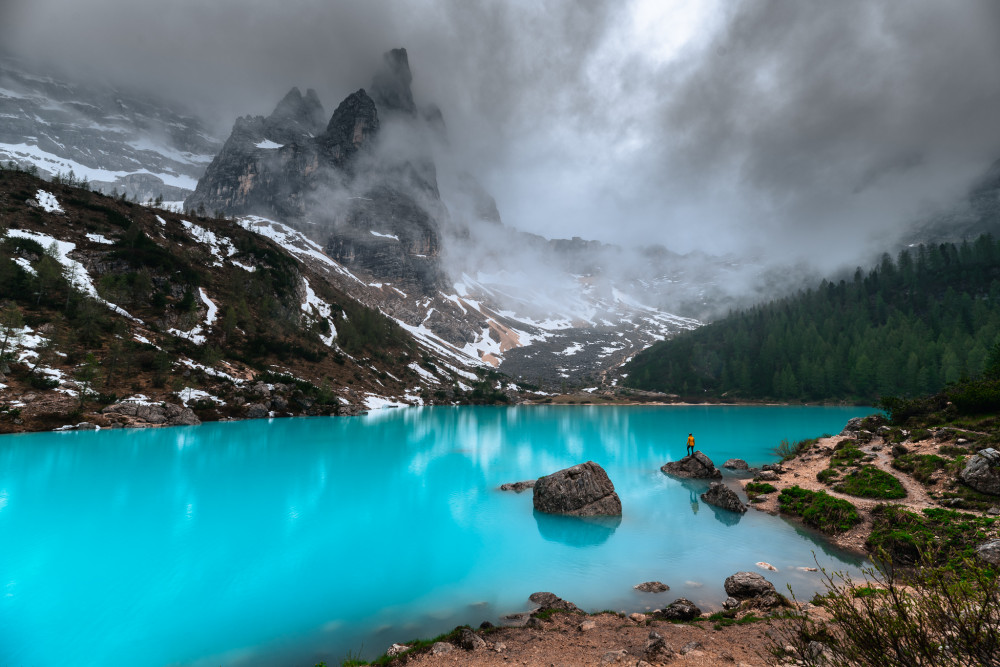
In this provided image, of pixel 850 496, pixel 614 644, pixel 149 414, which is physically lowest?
pixel 614 644

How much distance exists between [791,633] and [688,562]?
24.4 feet

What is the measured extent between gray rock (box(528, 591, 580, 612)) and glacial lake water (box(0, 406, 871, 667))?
1.38 ft

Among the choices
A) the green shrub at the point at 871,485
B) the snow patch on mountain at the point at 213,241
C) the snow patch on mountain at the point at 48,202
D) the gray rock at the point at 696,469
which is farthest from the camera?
the snow patch on mountain at the point at 213,241

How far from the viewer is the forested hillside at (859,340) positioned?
105m

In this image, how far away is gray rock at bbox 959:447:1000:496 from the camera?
1892 centimetres

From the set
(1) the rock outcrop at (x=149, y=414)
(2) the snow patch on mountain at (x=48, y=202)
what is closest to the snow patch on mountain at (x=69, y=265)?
(2) the snow patch on mountain at (x=48, y=202)

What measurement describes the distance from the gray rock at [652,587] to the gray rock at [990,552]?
9519 mm

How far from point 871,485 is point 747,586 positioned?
1516 centimetres

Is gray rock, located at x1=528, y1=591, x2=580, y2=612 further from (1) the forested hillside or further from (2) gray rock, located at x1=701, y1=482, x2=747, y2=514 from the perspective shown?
(1) the forested hillside

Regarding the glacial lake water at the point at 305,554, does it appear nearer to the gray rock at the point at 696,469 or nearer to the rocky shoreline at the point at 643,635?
the rocky shoreline at the point at 643,635

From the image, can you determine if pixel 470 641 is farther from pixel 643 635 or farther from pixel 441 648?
pixel 643 635

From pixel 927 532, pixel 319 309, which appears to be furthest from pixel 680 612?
pixel 319 309

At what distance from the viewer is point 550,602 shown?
13359 millimetres

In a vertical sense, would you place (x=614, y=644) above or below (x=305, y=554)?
above
